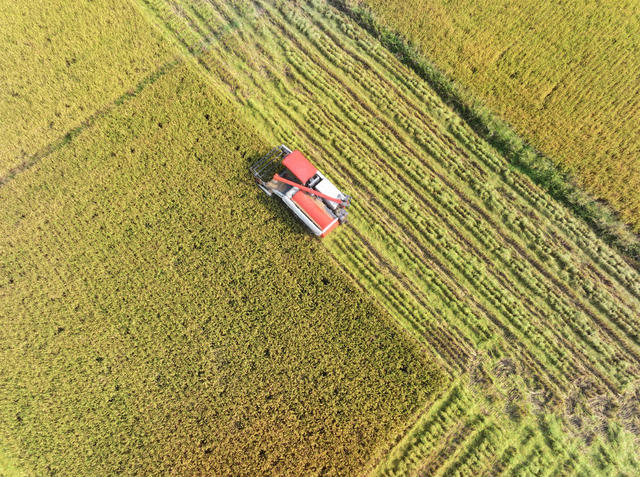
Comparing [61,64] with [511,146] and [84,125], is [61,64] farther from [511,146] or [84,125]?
[511,146]

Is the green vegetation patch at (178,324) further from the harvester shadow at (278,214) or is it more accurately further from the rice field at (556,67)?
the rice field at (556,67)

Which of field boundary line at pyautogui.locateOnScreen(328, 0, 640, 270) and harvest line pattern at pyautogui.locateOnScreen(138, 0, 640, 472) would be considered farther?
field boundary line at pyautogui.locateOnScreen(328, 0, 640, 270)

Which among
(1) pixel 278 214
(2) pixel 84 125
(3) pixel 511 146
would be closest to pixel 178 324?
(1) pixel 278 214

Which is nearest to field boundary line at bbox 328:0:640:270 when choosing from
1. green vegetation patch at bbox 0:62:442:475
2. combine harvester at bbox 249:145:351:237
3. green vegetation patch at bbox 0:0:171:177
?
combine harvester at bbox 249:145:351:237

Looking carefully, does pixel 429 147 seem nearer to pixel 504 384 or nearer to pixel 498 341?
pixel 498 341

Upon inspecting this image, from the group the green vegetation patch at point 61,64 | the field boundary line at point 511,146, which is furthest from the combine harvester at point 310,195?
the green vegetation patch at point 61,64

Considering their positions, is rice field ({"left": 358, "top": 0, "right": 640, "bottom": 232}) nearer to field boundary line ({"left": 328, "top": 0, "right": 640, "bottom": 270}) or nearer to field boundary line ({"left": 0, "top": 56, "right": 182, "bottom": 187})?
field boundary line ({"left": 328, "top": 0, "right": 640, "bottom": 270})
